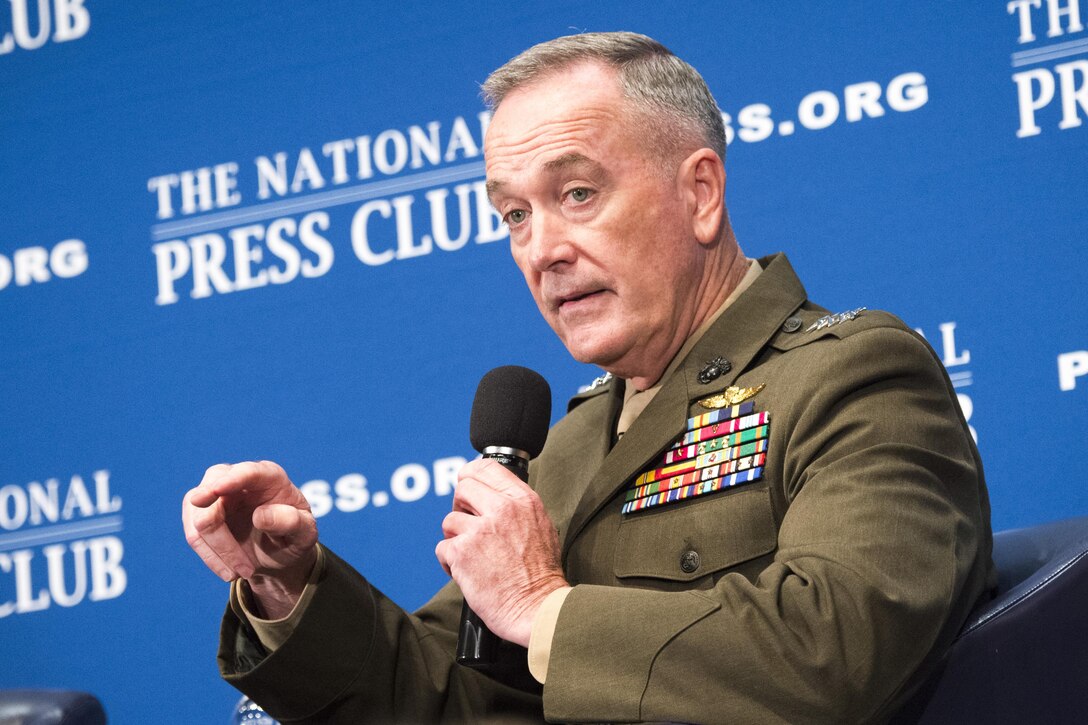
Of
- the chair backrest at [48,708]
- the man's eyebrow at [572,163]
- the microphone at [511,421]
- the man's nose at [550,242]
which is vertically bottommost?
the chair backrest at [48,708]

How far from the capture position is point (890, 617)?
144 centimetres

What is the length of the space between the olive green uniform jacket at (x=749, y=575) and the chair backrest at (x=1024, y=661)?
36mm

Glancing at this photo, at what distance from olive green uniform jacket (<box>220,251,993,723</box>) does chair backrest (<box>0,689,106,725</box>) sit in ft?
0.77

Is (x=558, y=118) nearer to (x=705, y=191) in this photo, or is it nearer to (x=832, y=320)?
(x=705, y=191)

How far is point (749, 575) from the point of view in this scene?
1729 millimetres

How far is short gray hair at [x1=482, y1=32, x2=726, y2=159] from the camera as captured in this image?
204cm

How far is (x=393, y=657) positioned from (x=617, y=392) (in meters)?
0.57

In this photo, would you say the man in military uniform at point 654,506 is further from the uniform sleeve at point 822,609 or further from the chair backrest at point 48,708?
the chair backrest at point 48,708

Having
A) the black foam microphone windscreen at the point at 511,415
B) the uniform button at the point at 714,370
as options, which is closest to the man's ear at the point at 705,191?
the uniform button at the point at 714,370

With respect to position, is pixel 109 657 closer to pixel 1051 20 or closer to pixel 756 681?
pixel 756 681

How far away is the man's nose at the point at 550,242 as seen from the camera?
1979 millimetres

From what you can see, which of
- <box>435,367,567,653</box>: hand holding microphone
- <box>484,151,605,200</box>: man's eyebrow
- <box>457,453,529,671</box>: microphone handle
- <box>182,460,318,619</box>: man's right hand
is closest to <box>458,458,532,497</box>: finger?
<box>435,367,567,653</box>: hand holding microphone

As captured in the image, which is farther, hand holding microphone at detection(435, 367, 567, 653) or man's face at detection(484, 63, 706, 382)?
man's face at detection(484, 63, 706, 382)

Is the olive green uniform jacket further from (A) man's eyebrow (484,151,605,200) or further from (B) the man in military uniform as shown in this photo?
(A) man's eyebrow (484,151,605,200)
